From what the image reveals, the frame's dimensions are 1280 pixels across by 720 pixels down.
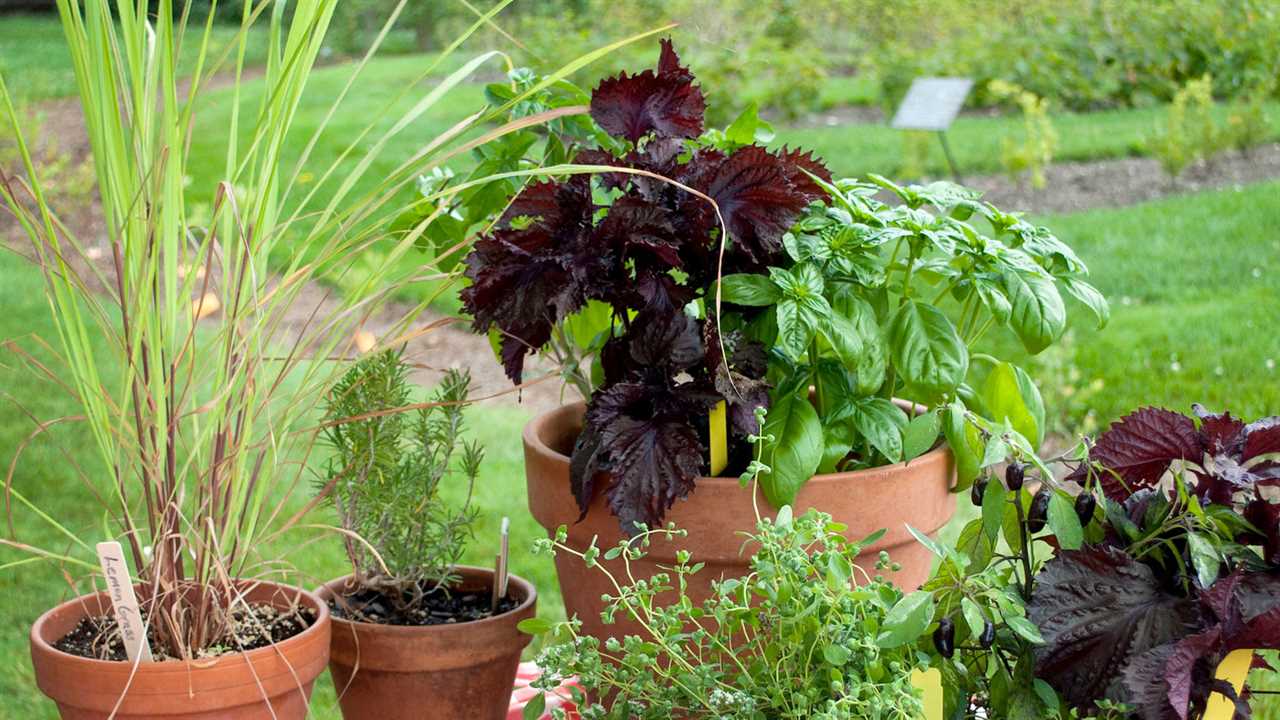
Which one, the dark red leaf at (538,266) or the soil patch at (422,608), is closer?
the dark red leaf at (538,266)

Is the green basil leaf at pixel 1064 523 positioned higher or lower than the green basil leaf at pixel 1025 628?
higher

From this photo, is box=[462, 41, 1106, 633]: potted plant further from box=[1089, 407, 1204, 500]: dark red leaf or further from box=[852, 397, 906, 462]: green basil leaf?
box=[1089, 407, 1204, 500]: dark red leaf

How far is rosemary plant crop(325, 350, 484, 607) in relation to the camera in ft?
5.24

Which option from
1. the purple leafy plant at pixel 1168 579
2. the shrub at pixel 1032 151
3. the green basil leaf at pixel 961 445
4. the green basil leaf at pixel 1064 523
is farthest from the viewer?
the shrub at pixel 1032 151

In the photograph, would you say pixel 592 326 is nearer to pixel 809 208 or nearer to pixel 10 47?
pixel 809 208

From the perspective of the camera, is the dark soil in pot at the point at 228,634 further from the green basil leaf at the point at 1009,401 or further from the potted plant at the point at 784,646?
the green basil leaf at the point at 1009,401

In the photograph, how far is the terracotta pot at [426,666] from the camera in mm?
1573

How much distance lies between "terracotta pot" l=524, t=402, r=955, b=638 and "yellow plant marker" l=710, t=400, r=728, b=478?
0.19 ft

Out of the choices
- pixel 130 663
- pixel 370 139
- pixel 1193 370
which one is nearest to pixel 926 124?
pixel 1193 370

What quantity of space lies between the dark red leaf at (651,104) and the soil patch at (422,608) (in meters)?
0.65

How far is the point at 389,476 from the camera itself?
1.60m

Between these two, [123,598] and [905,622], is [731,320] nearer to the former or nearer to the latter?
[905,622]

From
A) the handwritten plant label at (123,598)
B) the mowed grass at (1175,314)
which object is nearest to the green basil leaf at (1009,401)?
the handwritten plant label at (123,598)

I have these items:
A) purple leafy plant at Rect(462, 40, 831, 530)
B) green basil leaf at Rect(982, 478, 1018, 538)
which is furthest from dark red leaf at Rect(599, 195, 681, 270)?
green basil leaf at Rect(982, 478, 1018, 538)
